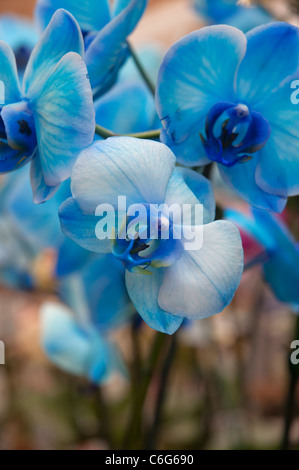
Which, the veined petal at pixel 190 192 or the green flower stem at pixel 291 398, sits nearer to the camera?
the veined petal at pixel 190 192

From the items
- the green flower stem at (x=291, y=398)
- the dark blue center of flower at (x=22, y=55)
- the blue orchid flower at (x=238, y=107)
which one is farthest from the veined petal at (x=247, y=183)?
the dark blue center of flower at (x=22, y=55)

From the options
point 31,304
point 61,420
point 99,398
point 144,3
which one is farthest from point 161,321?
point 31,304

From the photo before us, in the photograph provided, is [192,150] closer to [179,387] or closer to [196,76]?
[196,76]

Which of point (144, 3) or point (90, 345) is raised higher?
point (144, 3)

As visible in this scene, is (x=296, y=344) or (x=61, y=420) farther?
(x=61, y=420)

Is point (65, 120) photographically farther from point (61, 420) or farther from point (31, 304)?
point (31, 304)

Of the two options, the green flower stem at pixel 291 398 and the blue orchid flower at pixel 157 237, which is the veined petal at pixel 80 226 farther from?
the green flower stem at pixel 291 398

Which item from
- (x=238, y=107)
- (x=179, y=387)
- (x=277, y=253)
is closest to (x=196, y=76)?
(x=238, y=107)

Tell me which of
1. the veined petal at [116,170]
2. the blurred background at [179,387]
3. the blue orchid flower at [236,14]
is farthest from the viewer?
the blurred background at [179,387]
